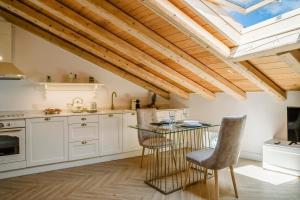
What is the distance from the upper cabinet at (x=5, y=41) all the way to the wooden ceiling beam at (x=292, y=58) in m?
3.91

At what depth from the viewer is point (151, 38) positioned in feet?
10.6

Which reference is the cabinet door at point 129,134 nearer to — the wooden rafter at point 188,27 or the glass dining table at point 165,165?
the glass dining table at point 165,165

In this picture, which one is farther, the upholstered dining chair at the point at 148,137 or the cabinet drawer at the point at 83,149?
the cabinet drawer at the point at 83,149

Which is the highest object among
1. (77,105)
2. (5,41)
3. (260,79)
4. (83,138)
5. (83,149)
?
(5,41)

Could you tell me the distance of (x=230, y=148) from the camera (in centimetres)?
258

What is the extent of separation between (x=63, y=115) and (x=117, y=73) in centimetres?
155

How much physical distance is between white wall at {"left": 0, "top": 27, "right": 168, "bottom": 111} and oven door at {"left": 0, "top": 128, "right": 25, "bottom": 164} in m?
0.76

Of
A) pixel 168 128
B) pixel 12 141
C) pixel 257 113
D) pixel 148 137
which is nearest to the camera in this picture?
pixel 168 128

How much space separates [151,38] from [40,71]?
2239 mm

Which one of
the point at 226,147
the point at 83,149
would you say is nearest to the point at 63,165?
the point at 83,149

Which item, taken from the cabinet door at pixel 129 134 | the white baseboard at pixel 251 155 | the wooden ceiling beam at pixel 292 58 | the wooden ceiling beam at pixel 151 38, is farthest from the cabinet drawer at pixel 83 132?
the wooden ceiling beam at pixel 292 58

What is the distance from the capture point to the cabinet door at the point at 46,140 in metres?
3.57

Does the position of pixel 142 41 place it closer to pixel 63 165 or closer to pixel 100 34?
pixel 100 34

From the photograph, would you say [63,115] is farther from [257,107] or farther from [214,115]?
[257,107]
